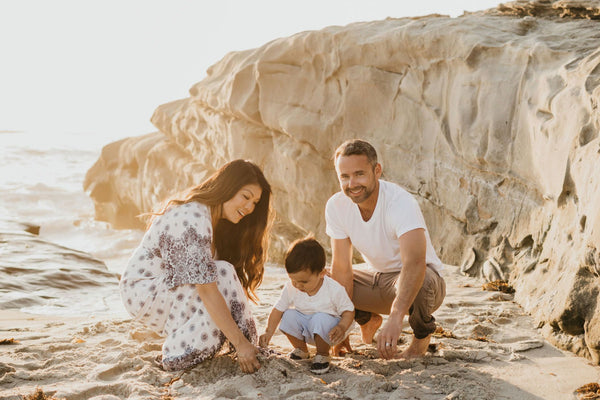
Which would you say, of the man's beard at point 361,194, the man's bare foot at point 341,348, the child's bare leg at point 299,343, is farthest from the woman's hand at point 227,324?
the man's beard at point 361,194

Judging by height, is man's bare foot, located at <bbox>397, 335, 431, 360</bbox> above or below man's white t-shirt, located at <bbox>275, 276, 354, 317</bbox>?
below

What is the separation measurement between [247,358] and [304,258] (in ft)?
1.98

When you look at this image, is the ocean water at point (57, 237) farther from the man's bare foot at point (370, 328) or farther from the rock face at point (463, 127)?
the rock face at point (463, 127)

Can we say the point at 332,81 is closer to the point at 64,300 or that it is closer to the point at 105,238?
the point at 64,300

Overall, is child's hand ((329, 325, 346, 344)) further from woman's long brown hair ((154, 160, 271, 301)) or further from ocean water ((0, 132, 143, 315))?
ocean water ((0, 132, 143, 315))

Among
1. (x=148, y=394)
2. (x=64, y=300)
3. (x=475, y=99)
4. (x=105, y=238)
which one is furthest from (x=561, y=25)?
(x=105, y=238)

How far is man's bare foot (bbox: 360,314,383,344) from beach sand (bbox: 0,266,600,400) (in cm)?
7

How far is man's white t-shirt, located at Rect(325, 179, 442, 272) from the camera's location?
128 inches

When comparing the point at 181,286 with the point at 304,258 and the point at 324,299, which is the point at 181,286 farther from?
the point at 324,299

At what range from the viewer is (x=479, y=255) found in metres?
5.97

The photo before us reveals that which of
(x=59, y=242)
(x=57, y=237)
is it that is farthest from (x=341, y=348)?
(x=57, y=237)

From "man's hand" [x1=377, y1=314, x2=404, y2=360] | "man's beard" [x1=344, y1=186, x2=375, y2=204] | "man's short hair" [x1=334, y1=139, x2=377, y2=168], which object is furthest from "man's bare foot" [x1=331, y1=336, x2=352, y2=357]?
"man's short hair" [x1=334, y1=139, x2=377, y2=168]

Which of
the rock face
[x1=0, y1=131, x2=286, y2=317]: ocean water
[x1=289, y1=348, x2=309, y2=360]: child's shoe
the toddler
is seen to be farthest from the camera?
[x1=0, y1=131, x2=286, y2=317]: ocean water

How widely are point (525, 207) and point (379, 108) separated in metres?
3.48
